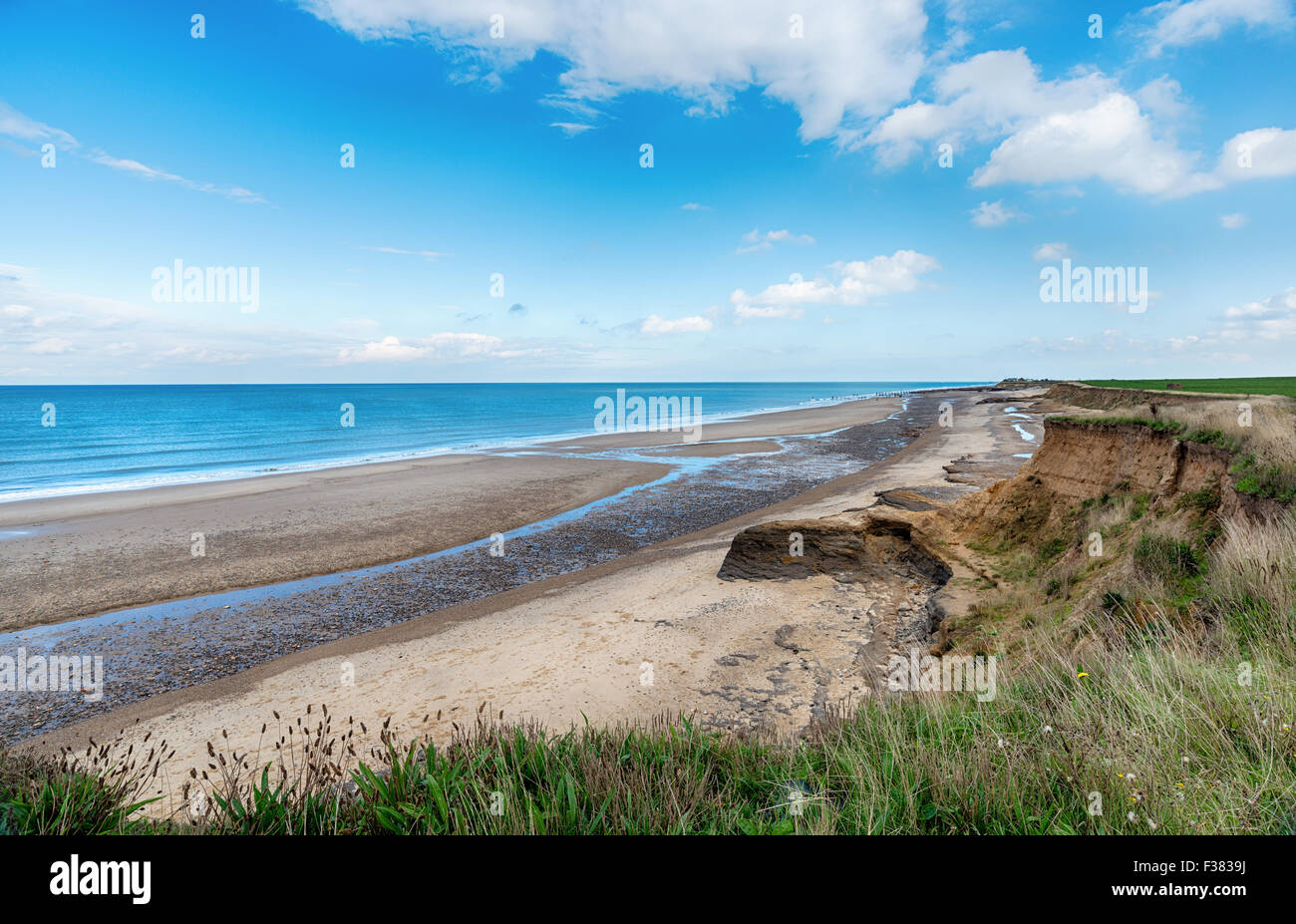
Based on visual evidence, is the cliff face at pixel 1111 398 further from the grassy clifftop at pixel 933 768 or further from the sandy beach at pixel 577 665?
the grassy clifftop at pixel 933 768

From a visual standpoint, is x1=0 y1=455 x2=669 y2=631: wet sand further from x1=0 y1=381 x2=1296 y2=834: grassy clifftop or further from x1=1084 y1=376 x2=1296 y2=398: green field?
x1=1084 y1=376 x2=1296 y2=398: green field

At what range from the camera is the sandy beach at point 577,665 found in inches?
293

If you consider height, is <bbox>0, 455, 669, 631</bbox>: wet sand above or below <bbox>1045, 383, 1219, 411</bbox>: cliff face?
below

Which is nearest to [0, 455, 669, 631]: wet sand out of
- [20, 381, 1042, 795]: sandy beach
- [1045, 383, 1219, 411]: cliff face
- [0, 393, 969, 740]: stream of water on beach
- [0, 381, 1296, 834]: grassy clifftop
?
[0, 393, 969, 740]: stream of water on beach

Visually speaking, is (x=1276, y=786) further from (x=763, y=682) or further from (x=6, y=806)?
(x=6, y=806)

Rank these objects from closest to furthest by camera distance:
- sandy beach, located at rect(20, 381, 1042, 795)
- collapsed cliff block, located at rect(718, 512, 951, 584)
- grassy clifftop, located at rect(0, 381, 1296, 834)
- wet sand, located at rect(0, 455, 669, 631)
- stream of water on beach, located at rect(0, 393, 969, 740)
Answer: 1. grassy clifftop, located at rect(0, 381, 1296, 834)
2. sandy beach, located at rect(20, 381, 1042, 795)
3. stream of water on beach, located at rect(0, 393, 969, 740)
4. collapsed cliff block, located at rect(718, 512, 951, 584)
5. wet sand, located at rect(0, 455, 669, 631)

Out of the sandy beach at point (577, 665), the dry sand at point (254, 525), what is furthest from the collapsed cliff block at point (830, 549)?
the dry sand at point (254, 525)

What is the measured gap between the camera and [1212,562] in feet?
19.9

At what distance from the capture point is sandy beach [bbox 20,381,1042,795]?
745 centimetres

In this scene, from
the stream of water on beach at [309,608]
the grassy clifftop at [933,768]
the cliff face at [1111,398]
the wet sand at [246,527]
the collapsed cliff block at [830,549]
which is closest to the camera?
the grassy clifftop at [933,768]

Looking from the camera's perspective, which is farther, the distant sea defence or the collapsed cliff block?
the distant sea defence

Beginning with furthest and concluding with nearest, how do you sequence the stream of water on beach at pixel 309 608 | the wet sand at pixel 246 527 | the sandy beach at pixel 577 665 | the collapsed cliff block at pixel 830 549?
the wet sand at pixel 246 527, the collapsed cliff block at pixel 830 549, the stream of water on beach at pixel 309 608, the sandy beach at pixel 577 665
